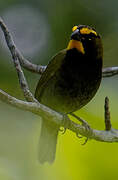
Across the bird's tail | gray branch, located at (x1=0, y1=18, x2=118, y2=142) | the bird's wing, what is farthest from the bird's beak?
the bird's tail

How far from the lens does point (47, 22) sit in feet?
15.7

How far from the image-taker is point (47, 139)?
377cm

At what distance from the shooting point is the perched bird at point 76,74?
10.8 ft

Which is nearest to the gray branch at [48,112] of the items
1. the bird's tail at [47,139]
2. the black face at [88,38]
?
the bird's tail at [47,139]

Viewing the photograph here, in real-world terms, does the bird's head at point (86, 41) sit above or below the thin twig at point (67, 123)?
above

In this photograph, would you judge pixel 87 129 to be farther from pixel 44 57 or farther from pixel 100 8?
pixel 100 8

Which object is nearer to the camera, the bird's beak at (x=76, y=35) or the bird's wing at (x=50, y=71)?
the bird's beak at (x=76, y=35)

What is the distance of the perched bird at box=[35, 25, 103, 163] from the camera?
3287 millimetres

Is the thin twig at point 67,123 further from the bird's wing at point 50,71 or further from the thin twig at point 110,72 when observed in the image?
the thin twig at point 110,72

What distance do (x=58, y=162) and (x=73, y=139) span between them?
0.33m

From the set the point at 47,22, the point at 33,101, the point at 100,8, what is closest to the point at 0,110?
the point at 33,101

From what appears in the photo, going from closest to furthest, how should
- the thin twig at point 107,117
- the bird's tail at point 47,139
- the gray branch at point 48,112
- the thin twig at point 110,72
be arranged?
the gray branch at point 48,112, the thin twig at point 107,117, the bird's tail at point 47,139, the thin twig at point 110,72

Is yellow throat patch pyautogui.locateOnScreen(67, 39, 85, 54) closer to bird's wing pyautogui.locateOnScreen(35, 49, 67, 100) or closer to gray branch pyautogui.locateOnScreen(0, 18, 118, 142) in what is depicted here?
bird's wing pyautogui.locateOnScreen(35, 49, 67, 100)

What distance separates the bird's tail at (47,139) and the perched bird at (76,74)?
226mm
